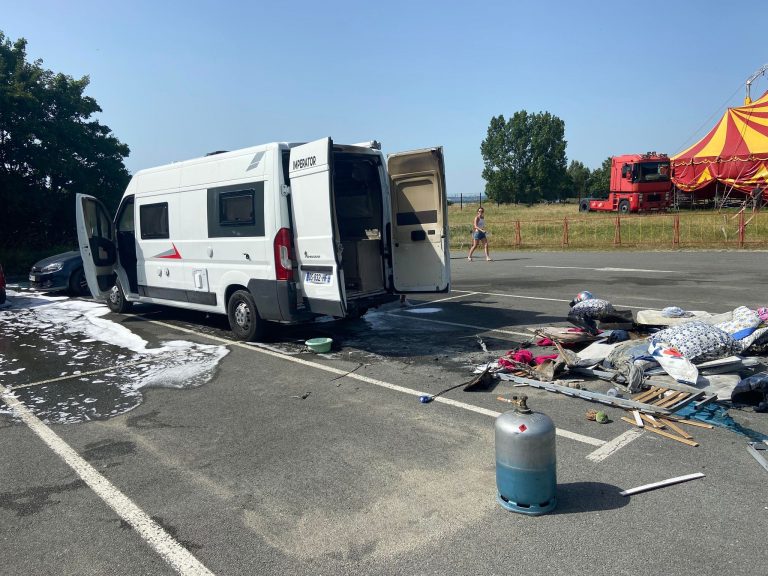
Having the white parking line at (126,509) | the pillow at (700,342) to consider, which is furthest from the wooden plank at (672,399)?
the white parking line at (126,509)

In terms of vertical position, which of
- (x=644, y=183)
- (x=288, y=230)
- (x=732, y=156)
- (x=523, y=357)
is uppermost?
(x=732, y=156)

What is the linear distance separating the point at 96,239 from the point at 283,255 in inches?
202

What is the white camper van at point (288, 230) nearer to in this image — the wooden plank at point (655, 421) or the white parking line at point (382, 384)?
the white parking line at point (382, 384)

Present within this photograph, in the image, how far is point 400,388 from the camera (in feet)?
19.5

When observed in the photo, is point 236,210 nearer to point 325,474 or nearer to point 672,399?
point 325,474

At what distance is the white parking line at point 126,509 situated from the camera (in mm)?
3086

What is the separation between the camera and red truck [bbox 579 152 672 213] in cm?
3416

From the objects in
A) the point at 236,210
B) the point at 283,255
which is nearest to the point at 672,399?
the point at 283,255

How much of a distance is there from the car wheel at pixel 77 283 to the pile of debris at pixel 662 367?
11507 millimetres

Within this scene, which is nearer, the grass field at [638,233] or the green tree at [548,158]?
the grass field at [638,233]

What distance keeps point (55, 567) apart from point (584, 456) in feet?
11.2

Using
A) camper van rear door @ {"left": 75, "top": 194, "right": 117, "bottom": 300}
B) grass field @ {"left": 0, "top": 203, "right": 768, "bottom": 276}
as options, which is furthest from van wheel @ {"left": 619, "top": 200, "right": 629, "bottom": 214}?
camper van rear door @ {"left": 75, "top": 194, "right": 117, "bottom": 300}

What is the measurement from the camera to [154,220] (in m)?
9.60

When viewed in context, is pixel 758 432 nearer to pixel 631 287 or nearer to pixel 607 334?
pixel 607 334
